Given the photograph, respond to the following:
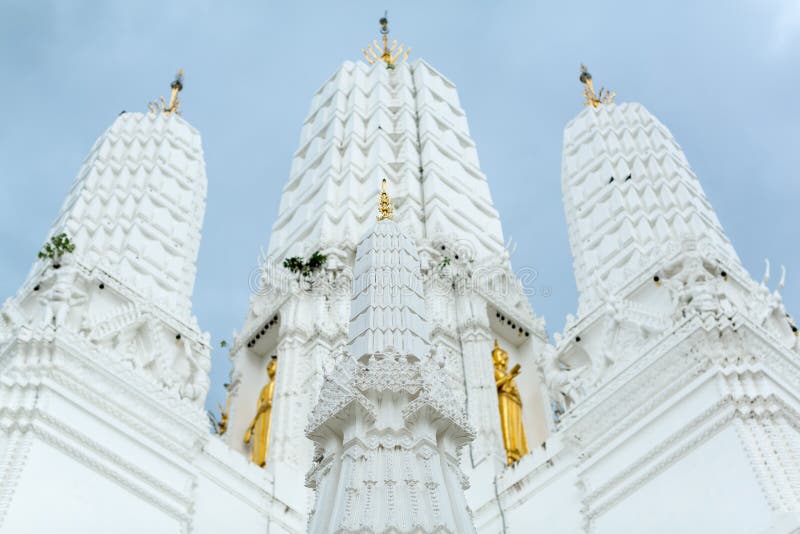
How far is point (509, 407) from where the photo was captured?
894 inches

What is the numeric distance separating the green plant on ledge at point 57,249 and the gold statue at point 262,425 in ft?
18.8

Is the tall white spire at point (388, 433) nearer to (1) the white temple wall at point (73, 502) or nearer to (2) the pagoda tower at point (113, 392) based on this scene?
(1) the white temple wall at point (73, 502)

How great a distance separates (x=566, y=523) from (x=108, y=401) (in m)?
7.66

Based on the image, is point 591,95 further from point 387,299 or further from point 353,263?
point 387,299

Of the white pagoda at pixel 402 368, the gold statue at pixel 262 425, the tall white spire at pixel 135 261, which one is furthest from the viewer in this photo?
the gold statue at pixel 262 425

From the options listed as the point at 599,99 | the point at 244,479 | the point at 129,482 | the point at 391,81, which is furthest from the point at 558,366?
the point at 391,81

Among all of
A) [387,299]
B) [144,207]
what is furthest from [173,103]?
[387,299]

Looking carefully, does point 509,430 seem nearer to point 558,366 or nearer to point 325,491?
point 558,366

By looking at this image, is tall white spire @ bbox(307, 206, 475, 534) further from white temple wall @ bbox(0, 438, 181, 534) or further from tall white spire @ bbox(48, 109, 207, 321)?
tall white spire @ bbox(48, 109, 207, 321)

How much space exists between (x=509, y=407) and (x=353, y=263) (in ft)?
21.0

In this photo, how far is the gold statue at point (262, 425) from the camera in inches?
895

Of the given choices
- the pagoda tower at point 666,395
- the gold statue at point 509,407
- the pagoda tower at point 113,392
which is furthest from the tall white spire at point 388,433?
the gold statue at point 509,407

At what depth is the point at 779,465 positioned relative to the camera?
14383 mm

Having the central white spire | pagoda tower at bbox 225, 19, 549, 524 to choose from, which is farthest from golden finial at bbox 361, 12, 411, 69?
the central white spire
